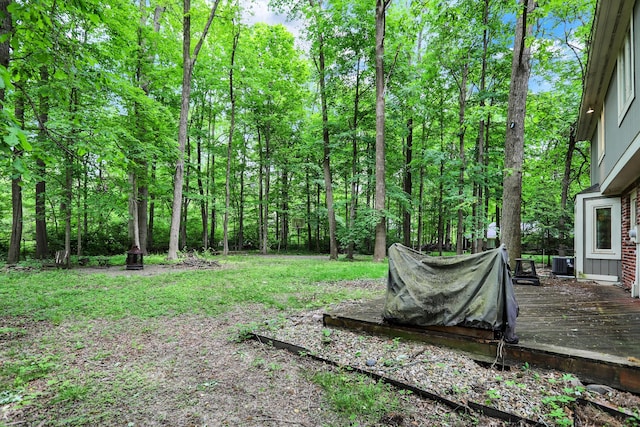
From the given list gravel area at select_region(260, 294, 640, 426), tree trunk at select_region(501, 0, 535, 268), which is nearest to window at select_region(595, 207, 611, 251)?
tree trunk at select_region(501, 0, 535, 268)

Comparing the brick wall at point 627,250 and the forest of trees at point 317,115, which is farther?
the forest of trees at point 317,115

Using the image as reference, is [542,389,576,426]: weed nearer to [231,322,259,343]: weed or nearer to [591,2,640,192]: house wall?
[231,322,259,343]: weed

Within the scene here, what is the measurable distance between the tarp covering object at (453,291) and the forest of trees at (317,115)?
6.01 m

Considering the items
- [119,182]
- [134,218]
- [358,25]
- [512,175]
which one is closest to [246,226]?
[134,218]

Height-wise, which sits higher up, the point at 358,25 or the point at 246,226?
the point at 358,25

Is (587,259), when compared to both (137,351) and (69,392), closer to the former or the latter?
(137,351)

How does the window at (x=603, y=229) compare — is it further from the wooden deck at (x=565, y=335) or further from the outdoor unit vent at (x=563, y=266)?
the wooden deck at (x=565, y=335)

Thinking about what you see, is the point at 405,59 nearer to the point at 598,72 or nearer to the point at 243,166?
the point at 598,72

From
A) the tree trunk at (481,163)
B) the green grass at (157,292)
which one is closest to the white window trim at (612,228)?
the tree trunk at (481,163)

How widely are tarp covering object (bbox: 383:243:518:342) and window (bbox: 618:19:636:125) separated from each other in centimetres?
373

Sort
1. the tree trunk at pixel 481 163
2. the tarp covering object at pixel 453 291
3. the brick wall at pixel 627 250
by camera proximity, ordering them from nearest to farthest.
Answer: the tarp covering object at pixel 453 291
the brick wall at pixel 627 250
the tree trunk at pixel 481 163

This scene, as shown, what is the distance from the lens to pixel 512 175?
27.9ft

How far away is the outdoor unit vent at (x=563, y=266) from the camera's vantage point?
9.45 m

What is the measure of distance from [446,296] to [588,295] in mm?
4326
